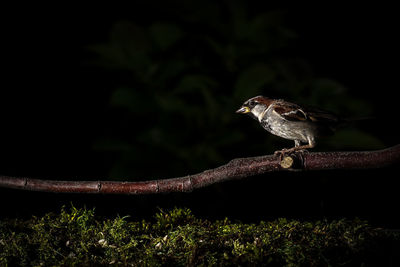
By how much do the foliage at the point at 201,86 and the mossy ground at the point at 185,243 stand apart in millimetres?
831

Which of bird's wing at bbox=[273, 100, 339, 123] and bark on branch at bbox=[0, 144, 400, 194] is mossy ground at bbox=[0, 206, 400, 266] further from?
bird's wing at bbox=[273, 100, 339, 123]

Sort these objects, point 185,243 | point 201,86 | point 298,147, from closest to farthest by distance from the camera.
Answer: point 185,243 < point 298,147 < point 201,86

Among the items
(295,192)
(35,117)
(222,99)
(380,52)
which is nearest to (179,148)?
(222,99)

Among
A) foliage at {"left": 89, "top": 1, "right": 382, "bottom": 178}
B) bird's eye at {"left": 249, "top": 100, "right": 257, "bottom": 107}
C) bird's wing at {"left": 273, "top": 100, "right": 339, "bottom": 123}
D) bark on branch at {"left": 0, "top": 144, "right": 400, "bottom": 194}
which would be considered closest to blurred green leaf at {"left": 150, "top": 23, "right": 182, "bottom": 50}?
foliage at {"left": 89, "top": 1, "right": 382, "bottom": 178}

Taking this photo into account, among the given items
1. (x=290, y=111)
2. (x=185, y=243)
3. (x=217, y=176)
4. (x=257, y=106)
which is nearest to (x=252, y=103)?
(x=257, y=106)

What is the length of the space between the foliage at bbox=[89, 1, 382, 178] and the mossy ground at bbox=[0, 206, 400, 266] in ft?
2.73

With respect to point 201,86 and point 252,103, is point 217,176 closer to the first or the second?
point 252,103

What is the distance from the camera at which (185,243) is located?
1.12 m

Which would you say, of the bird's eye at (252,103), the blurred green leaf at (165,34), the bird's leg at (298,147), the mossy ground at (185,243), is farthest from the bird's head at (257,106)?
the blurred green leaf at (165,34)

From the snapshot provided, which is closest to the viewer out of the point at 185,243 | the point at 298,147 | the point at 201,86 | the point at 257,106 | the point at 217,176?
the point at 185,243

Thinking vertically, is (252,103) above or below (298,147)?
above

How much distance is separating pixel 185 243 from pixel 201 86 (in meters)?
1.16

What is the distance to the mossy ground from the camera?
1.02m

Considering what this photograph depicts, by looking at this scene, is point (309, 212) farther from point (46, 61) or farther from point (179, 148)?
point (46, 61)
